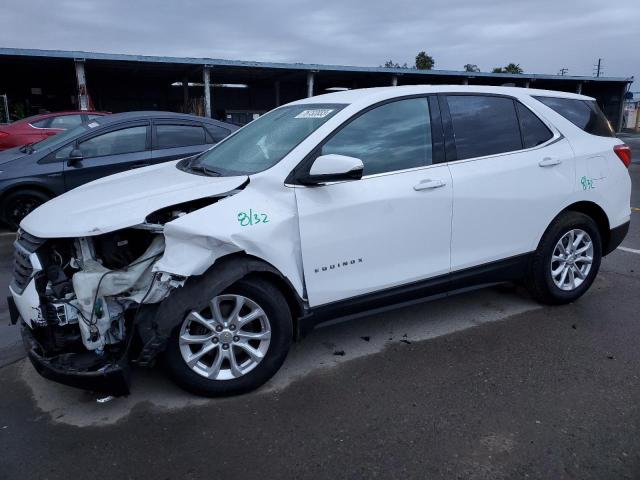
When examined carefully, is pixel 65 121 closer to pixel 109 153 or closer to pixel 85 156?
pixel 85 156

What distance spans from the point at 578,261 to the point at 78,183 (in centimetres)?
624

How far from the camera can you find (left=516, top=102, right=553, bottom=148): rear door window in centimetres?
406

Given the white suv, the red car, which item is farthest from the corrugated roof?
the white suv

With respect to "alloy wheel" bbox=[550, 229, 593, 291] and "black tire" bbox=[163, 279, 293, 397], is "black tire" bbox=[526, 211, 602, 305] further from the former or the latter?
"black tire" bbox=[163, 279, 293, 397]

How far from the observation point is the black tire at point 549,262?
13.6 ft

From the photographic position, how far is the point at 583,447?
2.59 metres

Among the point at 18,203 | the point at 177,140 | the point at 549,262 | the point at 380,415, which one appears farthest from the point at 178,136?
the point at 380,415

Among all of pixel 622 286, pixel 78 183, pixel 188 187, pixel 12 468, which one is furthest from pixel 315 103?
pixel 78 183

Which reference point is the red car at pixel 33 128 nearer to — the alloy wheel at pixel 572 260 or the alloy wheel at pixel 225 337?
the alloy wheel at pixel 225 337

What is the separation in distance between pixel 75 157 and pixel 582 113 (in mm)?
6032

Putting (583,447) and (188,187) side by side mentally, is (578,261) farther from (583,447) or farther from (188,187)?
(188,187)

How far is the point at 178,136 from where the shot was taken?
7.55 meters

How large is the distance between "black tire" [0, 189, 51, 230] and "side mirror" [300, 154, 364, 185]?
547 centimetres

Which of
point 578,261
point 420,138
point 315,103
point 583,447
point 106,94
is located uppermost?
point 106,94
